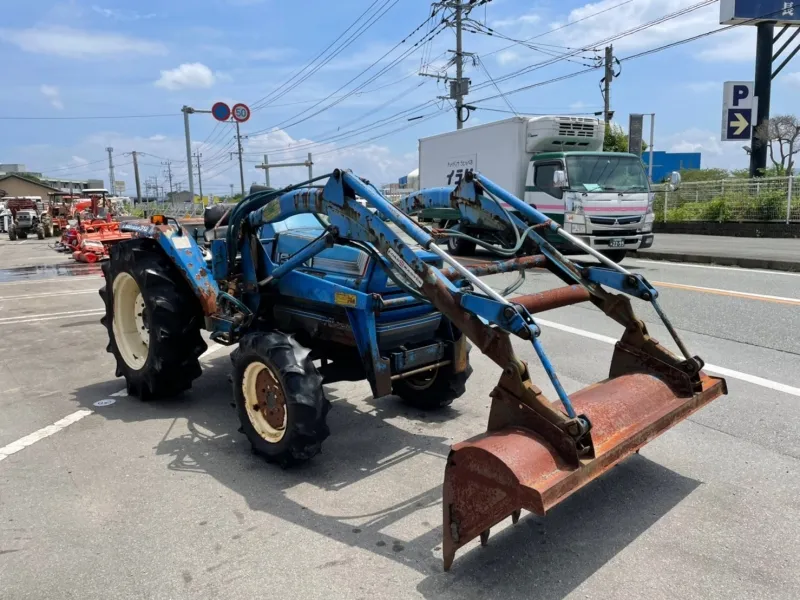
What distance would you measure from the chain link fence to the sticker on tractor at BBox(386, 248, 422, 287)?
16.2 meters

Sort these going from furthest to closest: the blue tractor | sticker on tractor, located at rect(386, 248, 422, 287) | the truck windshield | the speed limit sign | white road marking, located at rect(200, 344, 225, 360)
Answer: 1. the speed limit sign
2. the truck windshield
3. white road marking, located at rect(200, 344, 225, 360)
4. sticker on tractor, located at rect(386, 248, 422, 287)
5. the blue tractor

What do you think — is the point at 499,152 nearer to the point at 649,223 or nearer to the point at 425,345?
the point at 649,223

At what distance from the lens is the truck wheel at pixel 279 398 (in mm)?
3865

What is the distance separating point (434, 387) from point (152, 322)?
2353mm

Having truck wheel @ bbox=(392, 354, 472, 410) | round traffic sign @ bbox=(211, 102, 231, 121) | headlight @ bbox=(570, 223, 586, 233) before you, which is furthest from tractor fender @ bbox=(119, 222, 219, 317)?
round traffic sign @ bbox=(211, 102, 231, 121)

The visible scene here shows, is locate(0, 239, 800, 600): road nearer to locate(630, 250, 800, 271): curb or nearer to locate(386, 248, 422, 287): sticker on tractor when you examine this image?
locate(386, 248, 422, 287): sticker on tractor

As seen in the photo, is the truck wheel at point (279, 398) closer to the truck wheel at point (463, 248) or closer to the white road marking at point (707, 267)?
the white road marking at point (707, 267)

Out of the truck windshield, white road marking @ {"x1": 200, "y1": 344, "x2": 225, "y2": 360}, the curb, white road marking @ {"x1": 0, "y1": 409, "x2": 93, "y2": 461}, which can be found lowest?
white road marking @ {"x1": 0, "y1": 409, "x2": 93, "y2": 461}

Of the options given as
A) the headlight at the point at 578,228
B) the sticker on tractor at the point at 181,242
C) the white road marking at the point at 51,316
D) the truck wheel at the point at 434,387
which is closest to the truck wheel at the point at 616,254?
the headlight at the point at 578,228

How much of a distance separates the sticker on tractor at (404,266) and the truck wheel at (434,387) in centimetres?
152

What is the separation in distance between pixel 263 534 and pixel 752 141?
26853 mm

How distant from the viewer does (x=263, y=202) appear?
16.4 ft

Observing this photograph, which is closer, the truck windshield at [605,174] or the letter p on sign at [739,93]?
the truck windshield at [605,174]

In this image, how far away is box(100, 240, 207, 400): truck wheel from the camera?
17.1ft
